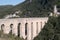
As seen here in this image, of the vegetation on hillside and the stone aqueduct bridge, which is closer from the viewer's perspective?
the stone aqueduct bridge

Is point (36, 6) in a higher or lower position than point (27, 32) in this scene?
higher

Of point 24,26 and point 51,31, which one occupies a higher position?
point 24,26

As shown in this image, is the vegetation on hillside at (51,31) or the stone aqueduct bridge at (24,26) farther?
the vegetation on hillside at (51,31)

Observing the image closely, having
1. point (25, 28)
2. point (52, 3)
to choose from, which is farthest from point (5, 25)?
point (52, 3)

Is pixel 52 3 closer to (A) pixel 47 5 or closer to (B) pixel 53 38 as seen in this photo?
(A) pixel 47 5
